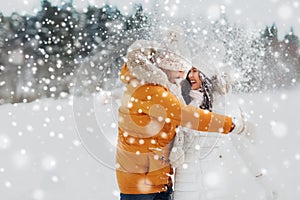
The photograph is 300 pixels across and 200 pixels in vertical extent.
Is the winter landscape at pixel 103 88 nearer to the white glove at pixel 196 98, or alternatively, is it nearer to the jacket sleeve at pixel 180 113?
the white glove at pixel 196 98

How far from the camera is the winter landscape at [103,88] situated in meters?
3.70

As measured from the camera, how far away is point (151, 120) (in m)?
2.16

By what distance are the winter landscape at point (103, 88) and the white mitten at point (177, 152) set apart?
17.0 inches

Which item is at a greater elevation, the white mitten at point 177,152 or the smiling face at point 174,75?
the smiling face at point 174,75

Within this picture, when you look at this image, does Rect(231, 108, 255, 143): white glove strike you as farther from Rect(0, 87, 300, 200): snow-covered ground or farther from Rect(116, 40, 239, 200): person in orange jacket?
Rect(0, 87, 300, 200): snow-covered ground

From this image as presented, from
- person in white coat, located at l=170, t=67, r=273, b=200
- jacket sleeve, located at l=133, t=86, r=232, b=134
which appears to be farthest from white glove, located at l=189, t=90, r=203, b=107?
jacket sleeve, located at l=133, t=86, r=232, b=134

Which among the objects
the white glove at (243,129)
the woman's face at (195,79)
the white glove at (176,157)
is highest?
the woman's face at (195,79)

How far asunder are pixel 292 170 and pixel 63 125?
499 cm

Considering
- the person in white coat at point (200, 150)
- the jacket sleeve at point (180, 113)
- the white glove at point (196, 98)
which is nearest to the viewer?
the jacket sleeve at point (180, 113)

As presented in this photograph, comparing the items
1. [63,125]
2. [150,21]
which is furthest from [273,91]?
[63,125]

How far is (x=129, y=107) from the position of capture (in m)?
2.18

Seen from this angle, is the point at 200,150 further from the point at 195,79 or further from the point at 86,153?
the point at 86,153

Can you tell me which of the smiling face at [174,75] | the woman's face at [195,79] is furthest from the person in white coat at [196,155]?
the smiling face at [174,75]

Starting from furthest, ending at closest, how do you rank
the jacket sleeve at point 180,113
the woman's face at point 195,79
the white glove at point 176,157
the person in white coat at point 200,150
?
the woman's face at point 195,79 < the person in white coat at point 200,150 < the white glove at point 176,157 < the jacket sleeve at point 180,113
